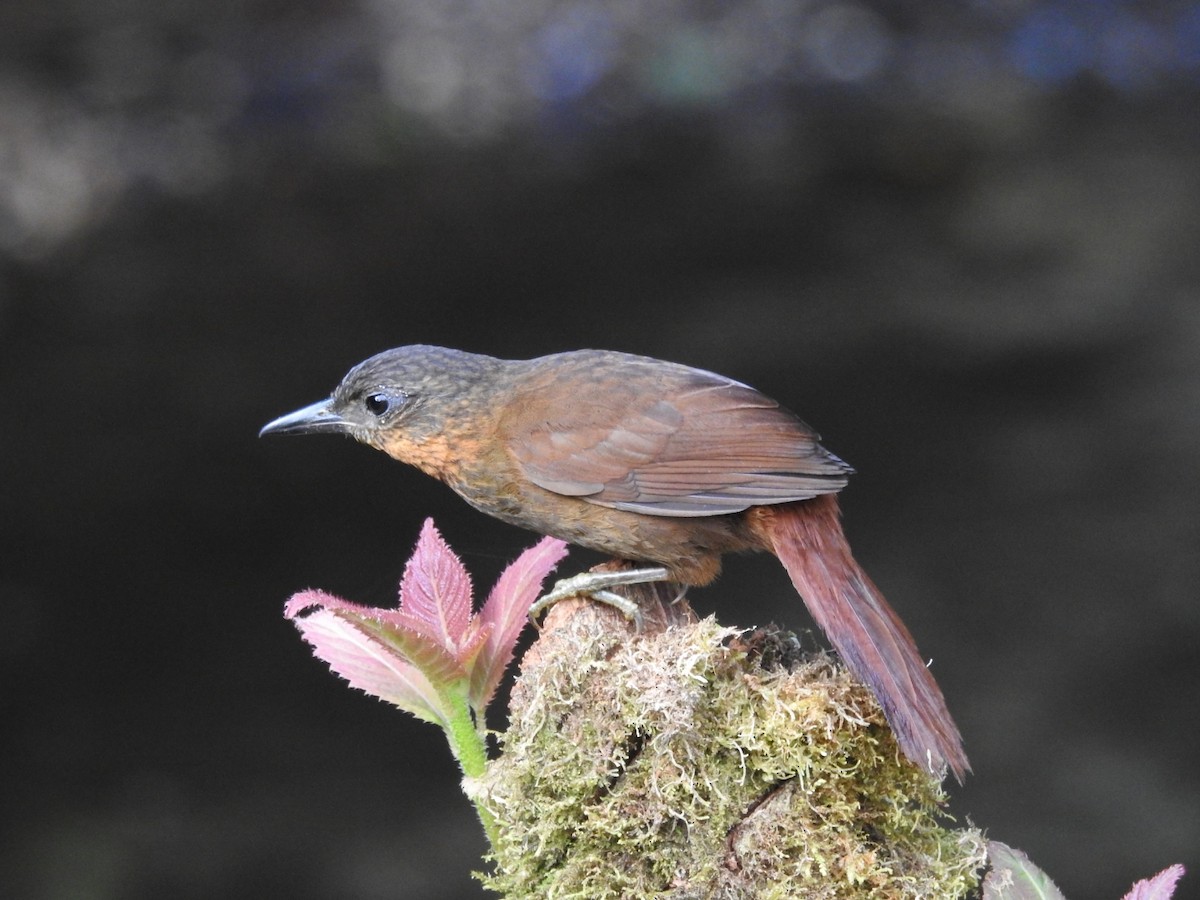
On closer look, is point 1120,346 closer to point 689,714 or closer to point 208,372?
point 208,372

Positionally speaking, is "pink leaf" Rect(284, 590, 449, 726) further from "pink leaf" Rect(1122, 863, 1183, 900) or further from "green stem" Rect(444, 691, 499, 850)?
"pink leaf" Rect(1122, 863, 1183, 900)

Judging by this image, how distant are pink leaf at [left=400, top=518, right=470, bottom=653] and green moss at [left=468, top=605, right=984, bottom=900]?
0.49ft

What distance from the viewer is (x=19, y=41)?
202 inches

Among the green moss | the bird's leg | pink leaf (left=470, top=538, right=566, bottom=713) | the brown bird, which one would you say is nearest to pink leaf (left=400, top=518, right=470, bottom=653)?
pink leaf (left=470, top=538, right=566, bottom=713)

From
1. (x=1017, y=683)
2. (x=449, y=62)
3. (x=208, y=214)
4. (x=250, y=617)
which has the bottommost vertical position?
(x=1017, y=683)

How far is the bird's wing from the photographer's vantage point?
262 cm

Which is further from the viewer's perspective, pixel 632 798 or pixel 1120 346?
pixel 1120 346

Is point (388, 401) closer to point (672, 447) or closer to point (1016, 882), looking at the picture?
point (672, 447)

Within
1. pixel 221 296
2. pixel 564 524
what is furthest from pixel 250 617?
pixel 564 524

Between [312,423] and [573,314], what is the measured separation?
2412mm

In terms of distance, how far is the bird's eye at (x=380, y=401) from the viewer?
2.94 metres

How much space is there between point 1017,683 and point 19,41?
461 cm

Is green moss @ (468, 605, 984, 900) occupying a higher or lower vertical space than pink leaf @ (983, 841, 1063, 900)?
higher

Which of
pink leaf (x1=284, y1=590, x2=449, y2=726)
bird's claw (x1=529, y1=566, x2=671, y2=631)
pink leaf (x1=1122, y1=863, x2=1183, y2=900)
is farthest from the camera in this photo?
bird's claw (x1=529, y1=566, x2=671, y2=631)
